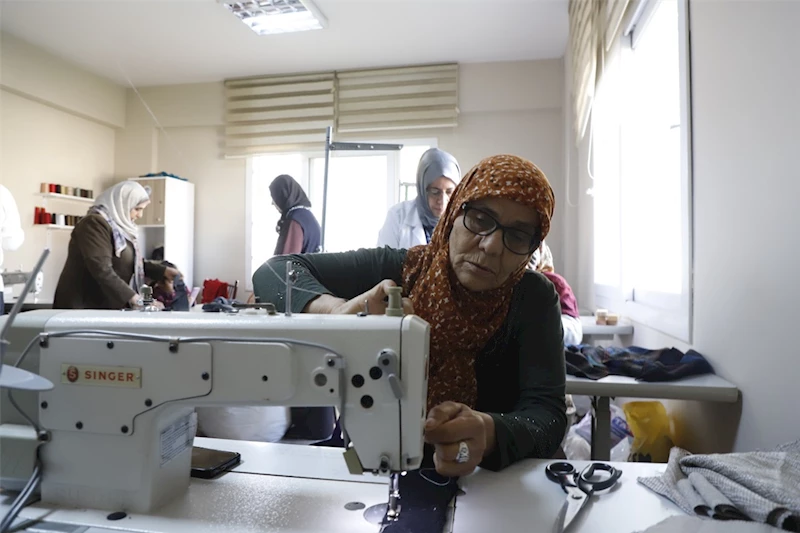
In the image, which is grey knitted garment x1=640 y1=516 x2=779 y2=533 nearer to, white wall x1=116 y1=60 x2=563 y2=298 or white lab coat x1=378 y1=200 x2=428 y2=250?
white lab coat x1=378 y1=200 x2=428 y2=250

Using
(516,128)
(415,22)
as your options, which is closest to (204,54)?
(415,22)

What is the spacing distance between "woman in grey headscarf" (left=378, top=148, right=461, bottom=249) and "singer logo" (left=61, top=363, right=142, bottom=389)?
173cm

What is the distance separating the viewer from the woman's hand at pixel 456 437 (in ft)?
2.65

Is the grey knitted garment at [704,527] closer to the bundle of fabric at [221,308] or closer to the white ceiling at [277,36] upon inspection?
the bundle of fabric at [221,308]

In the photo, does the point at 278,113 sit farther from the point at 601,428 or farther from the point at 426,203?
the point at 601,428

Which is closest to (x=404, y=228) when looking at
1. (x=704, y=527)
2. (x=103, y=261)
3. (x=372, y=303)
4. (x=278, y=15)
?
(x=372, y=303)

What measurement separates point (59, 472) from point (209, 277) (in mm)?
4459

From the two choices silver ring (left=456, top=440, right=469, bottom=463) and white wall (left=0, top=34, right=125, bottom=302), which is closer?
silver ring (left=456, top=440, right=469, bottom=463)

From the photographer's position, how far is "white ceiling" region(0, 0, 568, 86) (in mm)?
3566

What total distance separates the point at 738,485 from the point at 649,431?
40.3 inches

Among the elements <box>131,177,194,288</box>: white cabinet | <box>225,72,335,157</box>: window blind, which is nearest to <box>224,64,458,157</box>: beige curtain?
<box>225,72,335,157</box>: window blind

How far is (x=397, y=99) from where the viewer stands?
14.8ft

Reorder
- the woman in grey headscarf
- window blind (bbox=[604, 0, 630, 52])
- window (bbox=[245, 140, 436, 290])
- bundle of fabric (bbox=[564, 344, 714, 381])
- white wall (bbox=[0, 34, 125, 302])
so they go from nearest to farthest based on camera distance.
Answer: bundle of fabric (bbox=[564, 344, 714, 381]) < window blind (bbox=[604, 0, 630, 52]) < the woman in grey headscarf < white wall (bbox=[0, 34, 125, 302]) < window (bbox=[245, 140, 436, 290])

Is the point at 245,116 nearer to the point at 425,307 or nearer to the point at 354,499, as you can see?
the point at 425,307
